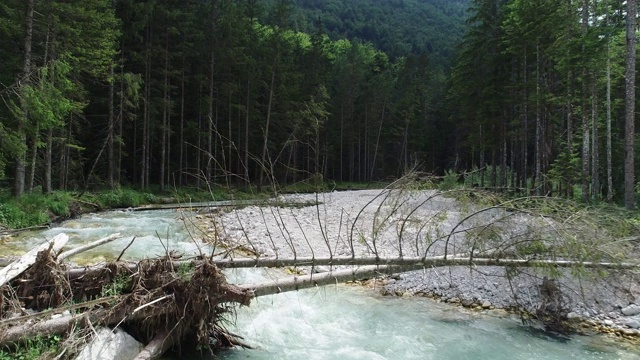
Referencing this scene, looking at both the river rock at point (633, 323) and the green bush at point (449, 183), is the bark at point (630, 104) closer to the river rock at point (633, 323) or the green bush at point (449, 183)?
the river rock at point (633, 323)

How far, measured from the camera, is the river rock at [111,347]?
373 centimetres

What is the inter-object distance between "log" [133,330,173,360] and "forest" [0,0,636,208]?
1876mm

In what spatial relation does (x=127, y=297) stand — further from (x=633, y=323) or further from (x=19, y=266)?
(x=633, y=323)

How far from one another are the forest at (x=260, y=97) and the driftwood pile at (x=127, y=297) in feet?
4.31

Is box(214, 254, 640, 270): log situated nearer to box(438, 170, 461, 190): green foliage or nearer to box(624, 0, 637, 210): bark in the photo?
box(438, 170, 461, 190): green foliage

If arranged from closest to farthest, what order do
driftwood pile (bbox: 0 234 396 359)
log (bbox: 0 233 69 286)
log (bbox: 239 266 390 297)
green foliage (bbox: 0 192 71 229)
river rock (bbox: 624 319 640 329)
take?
driftwood pile (bbox: 0 234 396 359) → log (bbox: 0 233 69 286) → log (bbox: 239 266 390 297) → river rock (bbox: 624 319 640 329) → green foliage (bbox: 0 192 71 229)

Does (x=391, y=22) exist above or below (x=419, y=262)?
above

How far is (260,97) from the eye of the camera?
34.6m

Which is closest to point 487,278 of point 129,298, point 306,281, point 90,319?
point 306,281

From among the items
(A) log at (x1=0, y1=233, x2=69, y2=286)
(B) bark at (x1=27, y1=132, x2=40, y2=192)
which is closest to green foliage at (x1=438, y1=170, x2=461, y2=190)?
(A) log at (x1=0, y1=233, x2=69, y2=286)

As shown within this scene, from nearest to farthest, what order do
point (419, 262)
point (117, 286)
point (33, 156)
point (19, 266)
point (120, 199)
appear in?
point (19, 266) < point (117, 286) < point (419, 262) < point (33, 156) < point (120, 199)

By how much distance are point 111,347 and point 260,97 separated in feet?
106

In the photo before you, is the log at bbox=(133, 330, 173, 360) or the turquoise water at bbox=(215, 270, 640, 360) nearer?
the log at bbox=(133, 330, 173, 360)

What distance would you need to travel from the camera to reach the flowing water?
18.0ft
